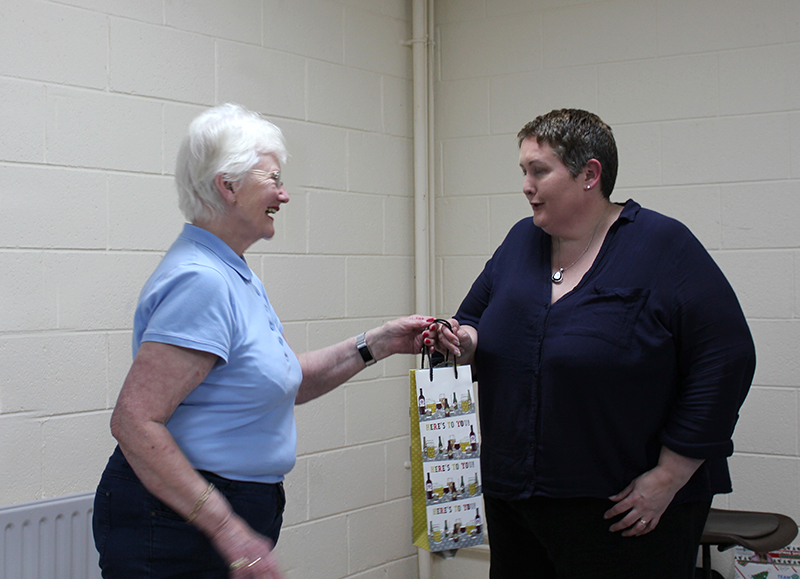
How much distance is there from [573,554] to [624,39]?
77.2 inches

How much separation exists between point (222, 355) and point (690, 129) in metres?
2.06

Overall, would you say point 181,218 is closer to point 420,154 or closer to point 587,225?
point 420,154

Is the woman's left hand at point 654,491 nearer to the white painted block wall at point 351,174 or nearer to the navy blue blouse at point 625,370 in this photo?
the navy blue blouse at point 625,370

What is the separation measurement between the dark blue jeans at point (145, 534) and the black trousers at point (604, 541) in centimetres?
68

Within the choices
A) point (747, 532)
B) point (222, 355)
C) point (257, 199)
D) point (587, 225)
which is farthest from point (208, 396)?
point (747, 532)

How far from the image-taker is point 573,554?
5.14ft

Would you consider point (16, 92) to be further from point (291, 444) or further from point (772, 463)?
point (772, 463)

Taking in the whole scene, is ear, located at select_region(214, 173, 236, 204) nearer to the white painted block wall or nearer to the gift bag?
the gift bag

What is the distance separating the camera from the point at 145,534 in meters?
1.25

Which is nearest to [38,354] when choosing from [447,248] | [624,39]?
[447,248]

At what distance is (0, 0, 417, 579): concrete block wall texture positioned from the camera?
1.99 meters

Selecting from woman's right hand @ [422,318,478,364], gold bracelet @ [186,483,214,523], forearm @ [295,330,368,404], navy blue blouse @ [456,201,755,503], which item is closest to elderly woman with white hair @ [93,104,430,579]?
gold bracelet @ [186,483,214,523]

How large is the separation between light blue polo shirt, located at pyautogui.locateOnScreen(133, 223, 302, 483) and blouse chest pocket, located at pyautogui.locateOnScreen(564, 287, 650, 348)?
625 millimetres

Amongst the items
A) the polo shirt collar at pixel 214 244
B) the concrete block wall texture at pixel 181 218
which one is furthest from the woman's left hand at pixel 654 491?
the concrete block wall texture at pixel 181 218
